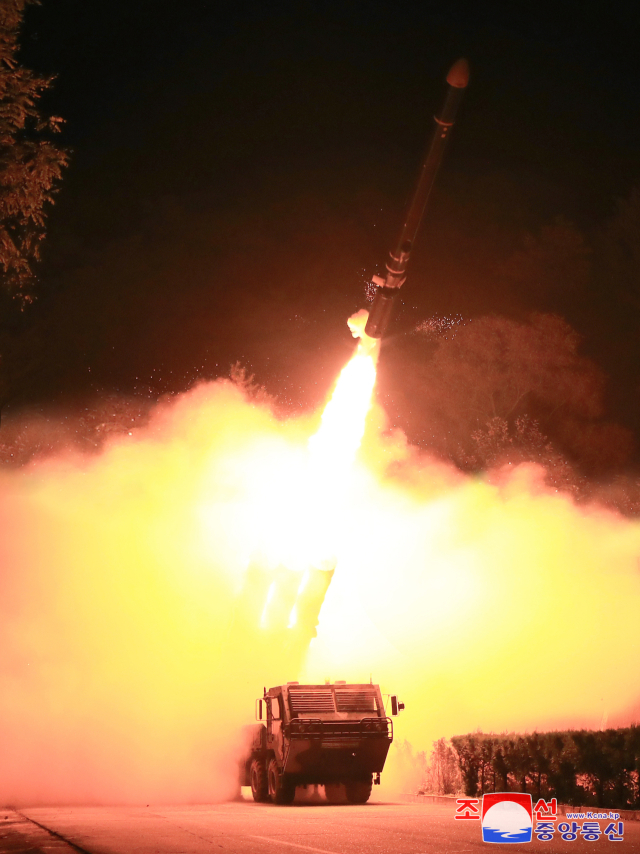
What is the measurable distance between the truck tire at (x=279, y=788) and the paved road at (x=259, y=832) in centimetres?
70

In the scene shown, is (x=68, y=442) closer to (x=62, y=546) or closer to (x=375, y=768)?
(x=62, y=546)

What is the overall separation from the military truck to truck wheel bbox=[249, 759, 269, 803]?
0.34 ft

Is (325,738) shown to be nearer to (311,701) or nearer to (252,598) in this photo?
(311,701)

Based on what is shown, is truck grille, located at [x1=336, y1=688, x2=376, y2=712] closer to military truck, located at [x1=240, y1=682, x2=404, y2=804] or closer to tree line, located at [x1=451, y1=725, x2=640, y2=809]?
Result: military truck, located at [x1=240, y1=682, x2=404, y2=804]

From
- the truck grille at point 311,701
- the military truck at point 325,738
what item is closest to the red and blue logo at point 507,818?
the military truck at point 325,738

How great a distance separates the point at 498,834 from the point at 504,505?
2355 centimetres

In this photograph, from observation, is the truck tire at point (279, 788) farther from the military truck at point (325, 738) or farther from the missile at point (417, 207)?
the missile at point (417, 207)

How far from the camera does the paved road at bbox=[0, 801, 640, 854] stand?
11.8 m

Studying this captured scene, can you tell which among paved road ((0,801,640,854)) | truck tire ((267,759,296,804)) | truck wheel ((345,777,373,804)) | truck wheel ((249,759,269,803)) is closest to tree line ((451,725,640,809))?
paved road ((0,801,640,854))

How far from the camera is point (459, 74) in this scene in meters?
17.7

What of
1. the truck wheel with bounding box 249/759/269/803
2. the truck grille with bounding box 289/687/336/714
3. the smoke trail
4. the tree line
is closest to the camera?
the tree line

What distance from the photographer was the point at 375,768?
19.2m

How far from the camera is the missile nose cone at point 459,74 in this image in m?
17.7

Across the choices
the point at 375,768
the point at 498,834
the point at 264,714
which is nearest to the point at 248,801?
the point at 264,714
